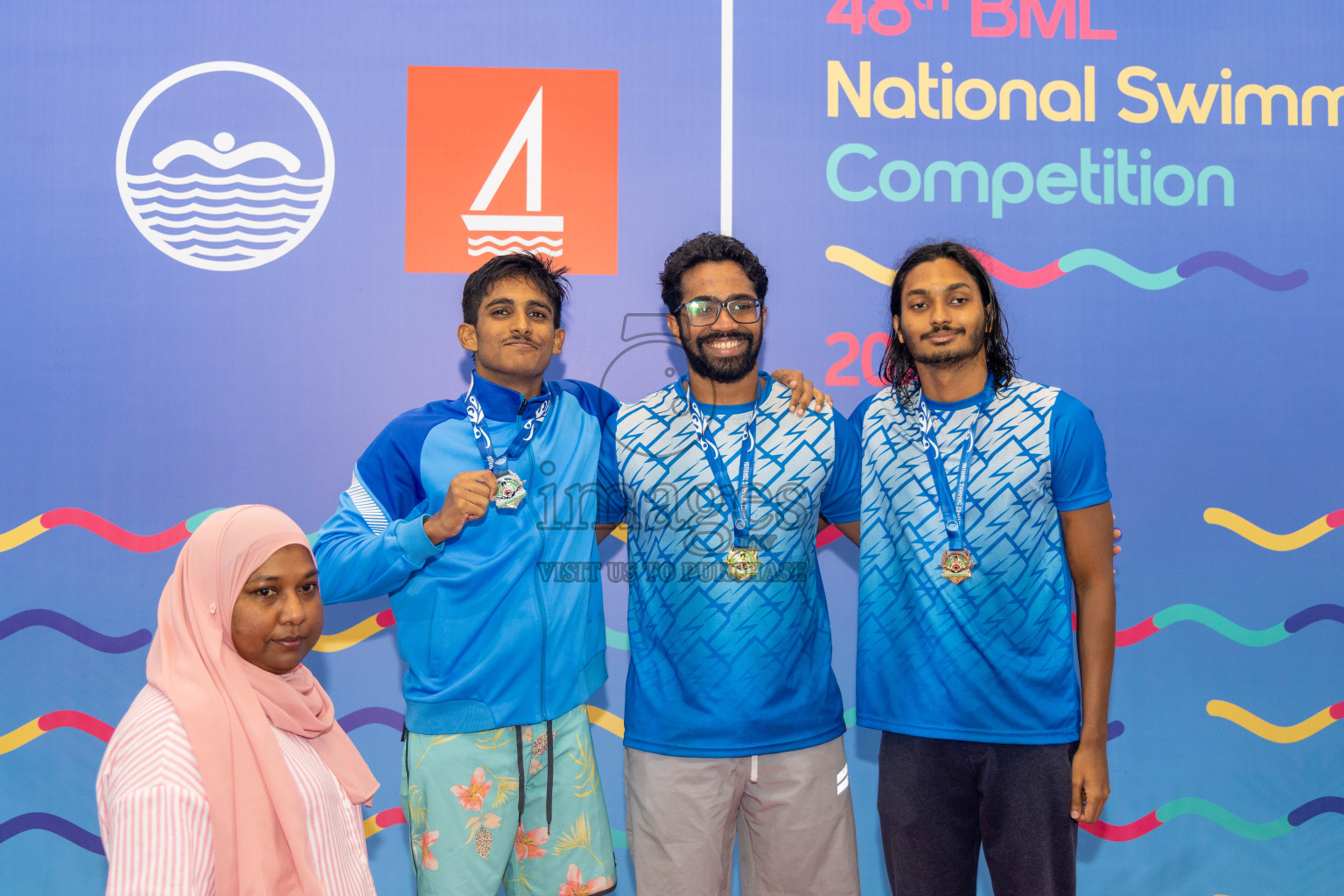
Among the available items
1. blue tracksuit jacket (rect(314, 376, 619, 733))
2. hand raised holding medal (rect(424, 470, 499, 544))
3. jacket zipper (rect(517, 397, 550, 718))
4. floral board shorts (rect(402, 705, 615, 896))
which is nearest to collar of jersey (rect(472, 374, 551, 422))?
blue tracksuit jacket (rect(314, 376, 619, 733))

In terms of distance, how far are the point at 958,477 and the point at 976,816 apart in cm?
74

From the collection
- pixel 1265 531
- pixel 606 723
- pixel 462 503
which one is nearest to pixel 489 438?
pixel 462 503

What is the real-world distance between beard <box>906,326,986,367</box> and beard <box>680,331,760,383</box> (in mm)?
369

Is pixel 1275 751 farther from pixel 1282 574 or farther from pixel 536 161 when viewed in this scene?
pixel 536 161

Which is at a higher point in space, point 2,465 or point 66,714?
point 2,465

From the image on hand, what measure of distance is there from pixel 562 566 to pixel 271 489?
4.02ft

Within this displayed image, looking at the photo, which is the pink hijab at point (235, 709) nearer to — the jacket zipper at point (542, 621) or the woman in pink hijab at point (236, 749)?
the woman in pink hijab at point (236, 749)

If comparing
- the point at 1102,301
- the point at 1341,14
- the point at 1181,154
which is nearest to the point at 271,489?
the point at 1102,301

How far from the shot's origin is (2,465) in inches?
103

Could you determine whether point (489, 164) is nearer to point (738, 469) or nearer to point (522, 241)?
point (522, 241)

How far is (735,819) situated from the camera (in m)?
1.97

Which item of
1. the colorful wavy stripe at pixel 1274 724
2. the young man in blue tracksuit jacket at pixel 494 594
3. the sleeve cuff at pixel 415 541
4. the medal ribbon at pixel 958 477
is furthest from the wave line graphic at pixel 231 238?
the colorful wavy stripe at pixel 1274 724

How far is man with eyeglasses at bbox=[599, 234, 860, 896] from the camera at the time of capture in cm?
189

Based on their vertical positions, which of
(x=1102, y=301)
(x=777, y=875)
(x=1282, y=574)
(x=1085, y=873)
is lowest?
(x=1085, y=873)
